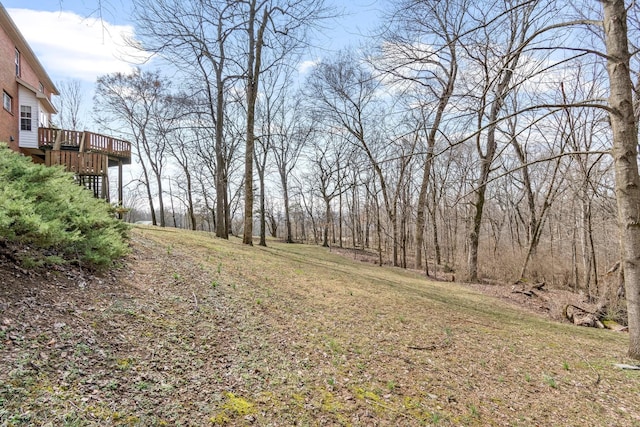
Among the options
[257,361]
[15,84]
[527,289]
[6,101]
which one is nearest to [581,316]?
[527,289]

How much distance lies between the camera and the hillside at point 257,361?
2.42 meters

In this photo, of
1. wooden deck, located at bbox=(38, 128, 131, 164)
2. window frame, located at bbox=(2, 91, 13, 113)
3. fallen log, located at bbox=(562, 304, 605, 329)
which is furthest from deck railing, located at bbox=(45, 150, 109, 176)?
fallen log, located at bbox=(562, 304, 605, 329)

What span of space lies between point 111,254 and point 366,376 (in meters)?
3.66

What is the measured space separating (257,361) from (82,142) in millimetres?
12763

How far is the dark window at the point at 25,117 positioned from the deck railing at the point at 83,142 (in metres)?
0.77

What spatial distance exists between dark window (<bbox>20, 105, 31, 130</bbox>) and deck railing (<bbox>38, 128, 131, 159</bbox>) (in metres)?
0.77

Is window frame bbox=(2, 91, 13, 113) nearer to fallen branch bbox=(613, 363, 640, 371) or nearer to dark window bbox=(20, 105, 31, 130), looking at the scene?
dark window bbox=(20, 105, 31, 130)

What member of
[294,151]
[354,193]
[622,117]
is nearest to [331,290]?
[622,117]

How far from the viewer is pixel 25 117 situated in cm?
1373

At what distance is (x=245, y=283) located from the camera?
224 inches

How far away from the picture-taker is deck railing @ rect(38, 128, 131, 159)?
40.9 feet

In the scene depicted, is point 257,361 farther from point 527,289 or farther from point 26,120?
point 26,120

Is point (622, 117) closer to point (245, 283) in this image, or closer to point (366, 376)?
point (366, 376)

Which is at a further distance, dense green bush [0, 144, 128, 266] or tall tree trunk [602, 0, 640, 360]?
tall tree trunk [602, 0, 640, 360]
